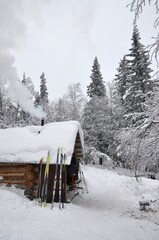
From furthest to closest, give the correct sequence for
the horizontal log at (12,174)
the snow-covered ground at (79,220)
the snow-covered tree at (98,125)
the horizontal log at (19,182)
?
the snow-covered tree at (98,125)
the horizontal log at (12,174)
the horizontal log at (19,182)
the snow-covered ground at (79,220)

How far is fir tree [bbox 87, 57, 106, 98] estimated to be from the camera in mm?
30156

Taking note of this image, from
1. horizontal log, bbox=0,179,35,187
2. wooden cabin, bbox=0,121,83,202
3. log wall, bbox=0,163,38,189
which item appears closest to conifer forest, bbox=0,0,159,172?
wooden cabin, bbox=0,121,83,202

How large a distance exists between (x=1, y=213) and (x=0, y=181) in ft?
13.1

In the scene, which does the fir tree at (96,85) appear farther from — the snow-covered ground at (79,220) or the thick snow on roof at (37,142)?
the snow-covered ground at (79,220)

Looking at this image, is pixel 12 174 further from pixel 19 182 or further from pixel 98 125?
pixel 98 125

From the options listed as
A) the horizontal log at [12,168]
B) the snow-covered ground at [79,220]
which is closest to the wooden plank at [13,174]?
the horizontal log at [12,168]

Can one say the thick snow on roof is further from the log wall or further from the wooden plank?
the wooden plank

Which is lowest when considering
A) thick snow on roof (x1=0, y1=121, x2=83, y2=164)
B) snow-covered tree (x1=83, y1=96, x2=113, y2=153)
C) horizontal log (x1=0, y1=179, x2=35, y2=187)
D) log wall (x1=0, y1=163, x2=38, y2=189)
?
horizontal log (x1=0, y1=179, x2=35, y2=187)

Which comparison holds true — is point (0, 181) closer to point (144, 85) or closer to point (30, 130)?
Answer: point (30, 130)

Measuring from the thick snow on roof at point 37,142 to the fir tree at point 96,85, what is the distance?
58.3ft

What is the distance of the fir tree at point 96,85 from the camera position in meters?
30.2

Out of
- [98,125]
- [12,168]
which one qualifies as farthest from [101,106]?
[12,168]

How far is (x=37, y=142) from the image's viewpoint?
11539mm

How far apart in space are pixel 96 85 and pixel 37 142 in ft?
67.7
